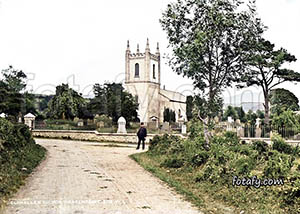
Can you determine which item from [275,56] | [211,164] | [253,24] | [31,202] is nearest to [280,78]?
[275,56]

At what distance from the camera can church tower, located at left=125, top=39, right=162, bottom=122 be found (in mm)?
77125

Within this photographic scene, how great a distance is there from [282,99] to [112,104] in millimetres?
18360

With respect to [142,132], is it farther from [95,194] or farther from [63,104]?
[63,104]

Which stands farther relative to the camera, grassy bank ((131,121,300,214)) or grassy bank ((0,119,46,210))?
grassy bank ((0,119,46,210))

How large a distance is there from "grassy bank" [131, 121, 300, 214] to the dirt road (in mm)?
522

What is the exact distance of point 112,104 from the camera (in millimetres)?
41156

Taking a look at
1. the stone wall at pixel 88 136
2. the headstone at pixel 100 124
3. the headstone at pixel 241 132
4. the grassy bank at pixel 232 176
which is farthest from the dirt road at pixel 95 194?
the headstone at pixel 100 124

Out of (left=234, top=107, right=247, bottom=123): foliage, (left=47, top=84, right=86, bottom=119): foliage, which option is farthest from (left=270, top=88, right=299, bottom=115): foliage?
(left=234, top=107, right=247, bottom=123): foliage

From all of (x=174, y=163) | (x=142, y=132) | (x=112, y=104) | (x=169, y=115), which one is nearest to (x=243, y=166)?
(x=174, y=163)

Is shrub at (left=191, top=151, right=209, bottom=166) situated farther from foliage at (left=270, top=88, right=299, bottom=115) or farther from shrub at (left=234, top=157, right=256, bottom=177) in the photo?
foliage at (left=270, top=88, right=299, bottom=115)

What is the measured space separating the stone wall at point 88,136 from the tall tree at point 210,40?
13756 millimetres

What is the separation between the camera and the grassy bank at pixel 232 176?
20.7 ft

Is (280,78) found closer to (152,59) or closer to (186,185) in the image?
(186,185)

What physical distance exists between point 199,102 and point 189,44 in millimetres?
2148
